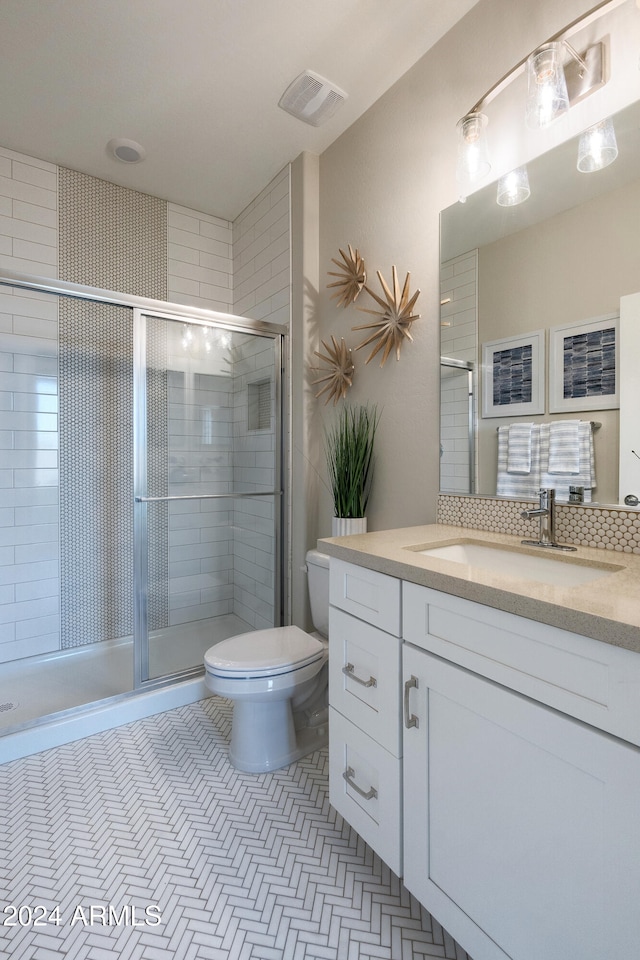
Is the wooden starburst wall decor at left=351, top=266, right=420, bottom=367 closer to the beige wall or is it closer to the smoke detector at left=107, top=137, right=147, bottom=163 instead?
the beige wall

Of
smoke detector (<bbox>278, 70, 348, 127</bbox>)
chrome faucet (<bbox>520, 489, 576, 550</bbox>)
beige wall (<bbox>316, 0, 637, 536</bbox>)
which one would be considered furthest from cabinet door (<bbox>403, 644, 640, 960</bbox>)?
smoke detector (<bbox>278, 70, 348, 127</bbox>)

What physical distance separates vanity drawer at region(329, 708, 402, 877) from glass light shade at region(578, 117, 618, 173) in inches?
63.1

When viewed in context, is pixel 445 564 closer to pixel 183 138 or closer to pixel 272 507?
pixel 272 507

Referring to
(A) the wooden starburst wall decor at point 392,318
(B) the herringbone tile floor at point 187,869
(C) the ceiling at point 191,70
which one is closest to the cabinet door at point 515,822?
(B) the herringbone tile floor at point 187,869

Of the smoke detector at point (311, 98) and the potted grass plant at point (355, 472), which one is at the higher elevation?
the smoke detector at point (311, 98)

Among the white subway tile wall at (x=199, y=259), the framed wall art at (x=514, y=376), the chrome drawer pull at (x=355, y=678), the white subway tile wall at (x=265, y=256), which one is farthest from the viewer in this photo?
the white subway tile wall at (x=199, y=259)

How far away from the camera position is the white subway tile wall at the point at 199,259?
2.89m

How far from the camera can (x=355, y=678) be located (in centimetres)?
125

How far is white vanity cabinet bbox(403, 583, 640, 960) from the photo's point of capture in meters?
0.68

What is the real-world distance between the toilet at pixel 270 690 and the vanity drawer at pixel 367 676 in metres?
0.34

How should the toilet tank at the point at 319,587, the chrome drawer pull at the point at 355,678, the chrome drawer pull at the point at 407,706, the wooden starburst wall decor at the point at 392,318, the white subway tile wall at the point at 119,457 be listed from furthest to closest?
the white subway tile wall at the point at 119,457 < the toilet tank at the point at 319,587 < the wooden starburst wall decor at the point at 392,318 < the chrome drawer pull at the point at 355,678 < the chrome drawer pull at the point at 407,706

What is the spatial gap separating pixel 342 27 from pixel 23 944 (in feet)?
9.52

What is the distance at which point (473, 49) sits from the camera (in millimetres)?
1569

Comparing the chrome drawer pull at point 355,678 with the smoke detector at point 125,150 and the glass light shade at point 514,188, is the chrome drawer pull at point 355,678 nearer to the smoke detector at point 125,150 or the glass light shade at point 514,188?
the glass light shade at point 514,188
